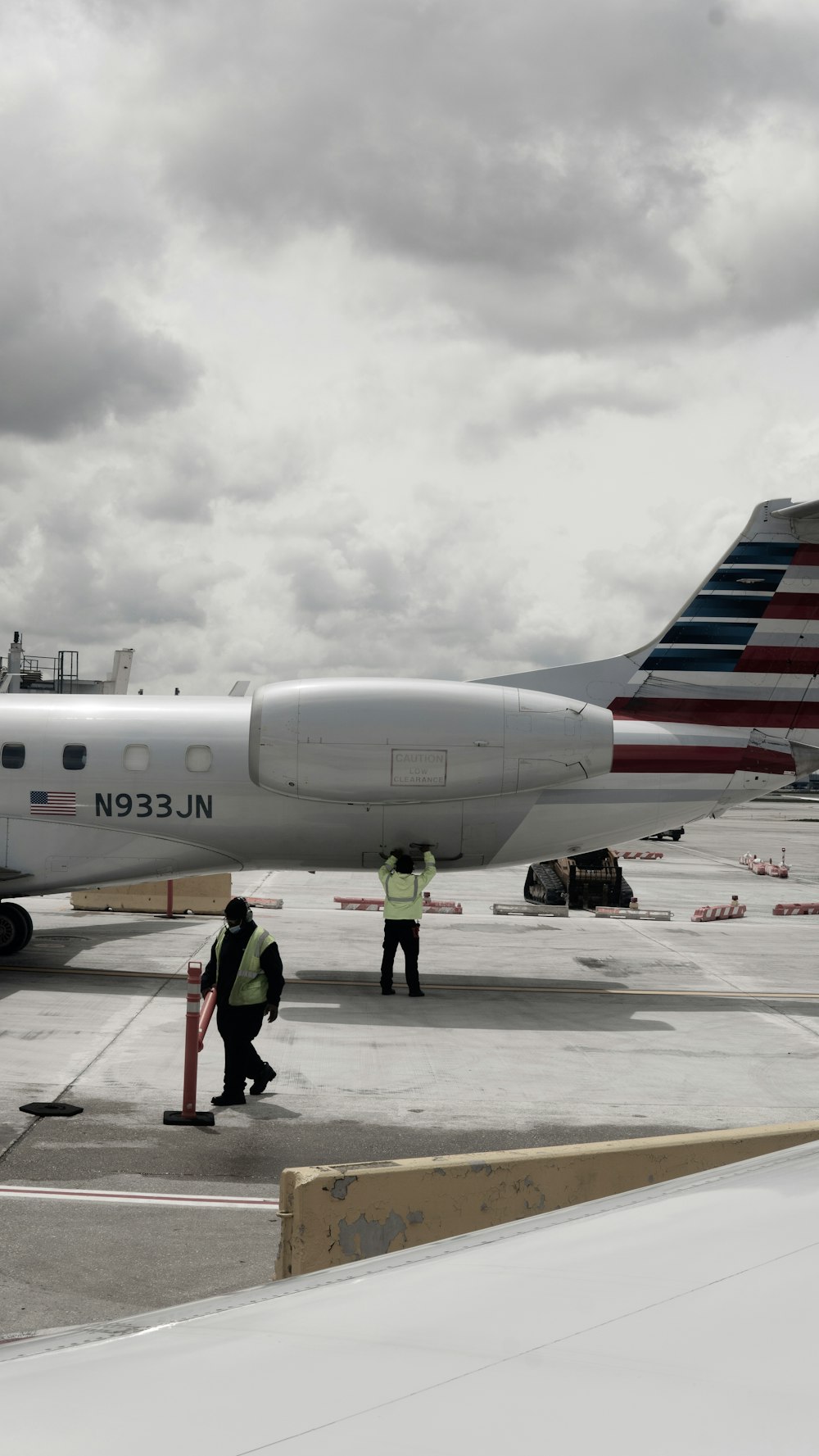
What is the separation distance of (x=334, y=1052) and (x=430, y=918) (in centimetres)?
1055

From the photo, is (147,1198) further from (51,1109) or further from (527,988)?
(527,988)

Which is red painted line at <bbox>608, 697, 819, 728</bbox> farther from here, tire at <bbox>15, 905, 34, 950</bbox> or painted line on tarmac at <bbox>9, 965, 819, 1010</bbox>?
tire at <bbox>15, 905, 34, 950</bbox>

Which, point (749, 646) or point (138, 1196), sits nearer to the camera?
point (138, 1196)

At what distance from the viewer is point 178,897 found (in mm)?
21828

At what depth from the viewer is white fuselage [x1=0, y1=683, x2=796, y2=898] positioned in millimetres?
15328

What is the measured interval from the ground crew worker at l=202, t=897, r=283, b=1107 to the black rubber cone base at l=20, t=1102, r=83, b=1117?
1.16 meters

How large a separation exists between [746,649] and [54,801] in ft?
31.4

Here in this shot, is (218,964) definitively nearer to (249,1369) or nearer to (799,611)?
(249,1369)

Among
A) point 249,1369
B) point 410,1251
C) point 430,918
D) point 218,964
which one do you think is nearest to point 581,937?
point 430,918

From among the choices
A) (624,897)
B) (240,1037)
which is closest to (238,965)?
(240,1037)

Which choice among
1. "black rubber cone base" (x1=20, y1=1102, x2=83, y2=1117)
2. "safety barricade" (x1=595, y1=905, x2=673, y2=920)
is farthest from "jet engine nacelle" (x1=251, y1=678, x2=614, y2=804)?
"safety barricade" (x1=595, y1=905, x2=673, y2=920)

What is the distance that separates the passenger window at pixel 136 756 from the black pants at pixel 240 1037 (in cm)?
608

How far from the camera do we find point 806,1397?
2.51 metres

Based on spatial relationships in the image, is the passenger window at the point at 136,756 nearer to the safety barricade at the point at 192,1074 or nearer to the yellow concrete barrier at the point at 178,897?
the safety barricade at the point at 192,1074
